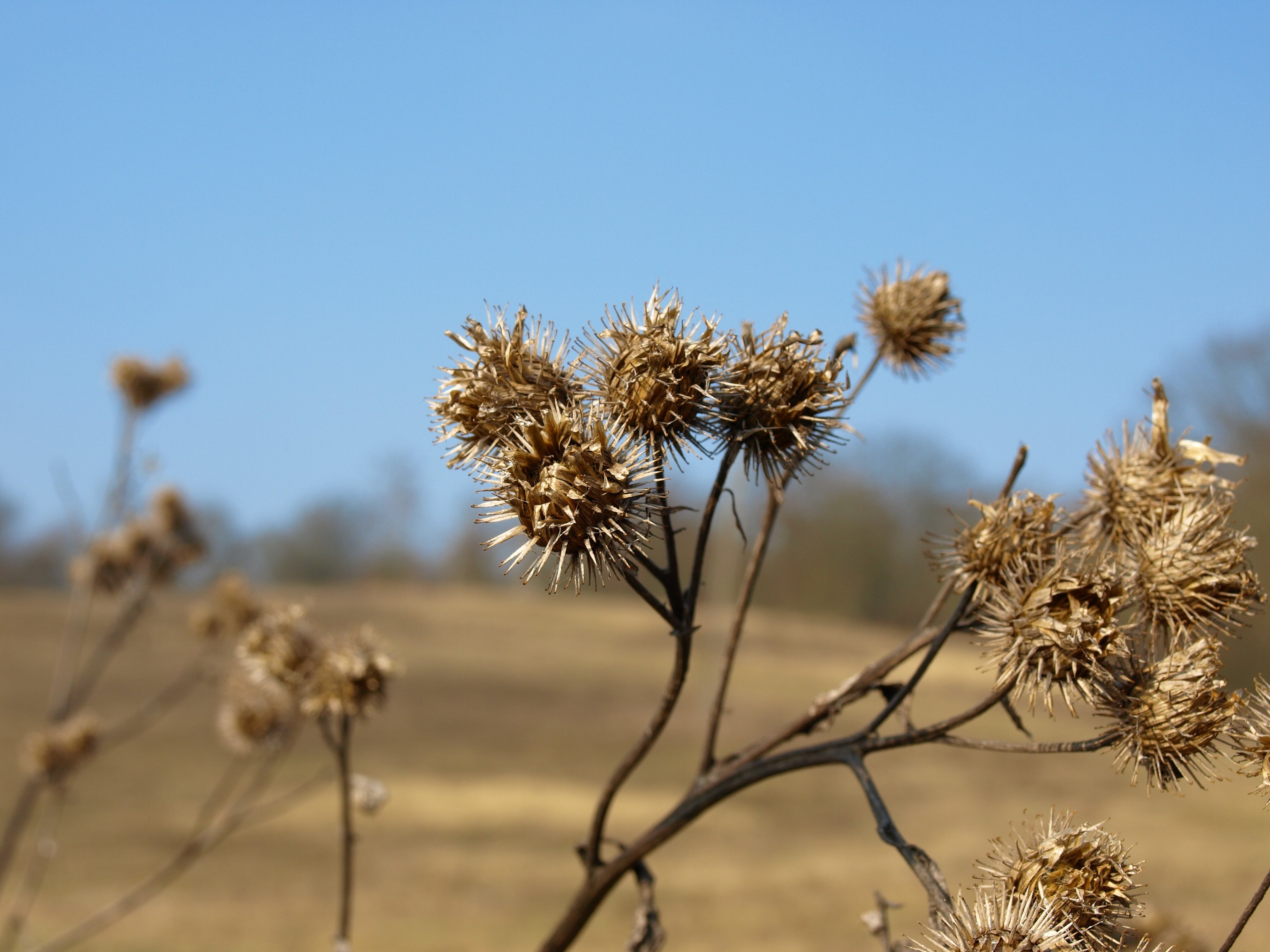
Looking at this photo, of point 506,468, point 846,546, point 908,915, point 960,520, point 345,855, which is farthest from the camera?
point 846,546

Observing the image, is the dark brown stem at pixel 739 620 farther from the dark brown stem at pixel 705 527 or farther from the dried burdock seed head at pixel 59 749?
the dried burdock seed head at pixel 59 749

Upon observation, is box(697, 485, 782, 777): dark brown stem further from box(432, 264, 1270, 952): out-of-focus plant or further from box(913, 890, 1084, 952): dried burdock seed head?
box(913, 890, 1084, 952): dried burdock seed head

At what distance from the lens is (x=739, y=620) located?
6.41ft

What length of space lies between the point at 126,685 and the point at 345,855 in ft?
96.5

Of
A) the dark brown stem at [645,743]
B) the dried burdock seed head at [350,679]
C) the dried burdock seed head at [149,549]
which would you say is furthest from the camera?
the dried burdock seed head at [149,549]

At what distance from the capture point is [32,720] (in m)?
24.3

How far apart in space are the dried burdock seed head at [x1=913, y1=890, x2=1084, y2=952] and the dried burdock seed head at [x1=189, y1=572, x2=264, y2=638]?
3.82 m

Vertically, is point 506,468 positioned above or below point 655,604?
above

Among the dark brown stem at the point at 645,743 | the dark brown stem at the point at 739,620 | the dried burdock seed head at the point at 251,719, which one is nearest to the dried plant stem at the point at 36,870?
the dried burdock seed head at the point at 251,719

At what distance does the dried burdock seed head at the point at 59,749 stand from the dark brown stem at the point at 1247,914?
433 centimetres

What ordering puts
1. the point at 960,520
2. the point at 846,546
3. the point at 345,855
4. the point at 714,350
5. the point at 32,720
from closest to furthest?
1. the point at 714,350
2. the point at 960,520
3. the point at 345,855
4. the point at 32,720
5. the point at 846,546

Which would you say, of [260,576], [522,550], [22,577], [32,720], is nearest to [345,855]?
→ [522,550]

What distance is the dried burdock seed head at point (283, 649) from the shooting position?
2508 mm

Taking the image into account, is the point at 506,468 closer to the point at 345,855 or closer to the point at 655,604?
the point at 655,604
